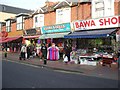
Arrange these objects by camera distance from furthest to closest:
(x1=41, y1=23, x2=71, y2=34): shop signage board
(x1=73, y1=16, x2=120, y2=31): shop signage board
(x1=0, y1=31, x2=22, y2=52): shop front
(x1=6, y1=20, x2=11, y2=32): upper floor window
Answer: (x1=6, y1=20, x2=11, y2=32): upper floor window → (x1=0, y1=31, x2=22, y2=52): shop front → (x1=41, y1=23, x2=71, y2=34): shop signage board → (x1=73, y1=16, x2=120, y2=31): shop signage board

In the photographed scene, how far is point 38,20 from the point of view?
99.2ft

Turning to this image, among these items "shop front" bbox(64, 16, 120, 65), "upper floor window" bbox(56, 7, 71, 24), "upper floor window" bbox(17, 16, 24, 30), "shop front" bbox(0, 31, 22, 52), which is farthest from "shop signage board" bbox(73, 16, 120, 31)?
"shop front" bbox(0, 31, 22, 52)

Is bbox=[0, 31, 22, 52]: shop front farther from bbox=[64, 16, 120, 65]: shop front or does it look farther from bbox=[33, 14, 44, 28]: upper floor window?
bbox=[64, 16, 120, 65]: shop front

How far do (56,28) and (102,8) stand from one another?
6556mm

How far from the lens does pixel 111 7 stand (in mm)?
20156

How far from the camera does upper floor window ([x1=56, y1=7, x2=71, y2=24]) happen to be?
24.9 m

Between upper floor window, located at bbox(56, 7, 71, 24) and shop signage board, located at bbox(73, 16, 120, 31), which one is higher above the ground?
upper floor window, located at bbox(56, 7, 71, 24)

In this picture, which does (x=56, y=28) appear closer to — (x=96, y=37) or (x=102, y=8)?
(x=102, y=8)

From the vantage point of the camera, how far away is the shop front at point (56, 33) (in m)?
24.5

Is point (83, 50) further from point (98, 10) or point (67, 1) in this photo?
point (67, 1)

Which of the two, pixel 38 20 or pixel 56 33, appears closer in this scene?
pixel 56 33

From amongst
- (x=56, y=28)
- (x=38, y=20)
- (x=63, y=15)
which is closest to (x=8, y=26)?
(x=38, y=20)

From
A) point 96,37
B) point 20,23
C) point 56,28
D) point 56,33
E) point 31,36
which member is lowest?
point 96,37

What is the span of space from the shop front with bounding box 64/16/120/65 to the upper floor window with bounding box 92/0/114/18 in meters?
0.61
